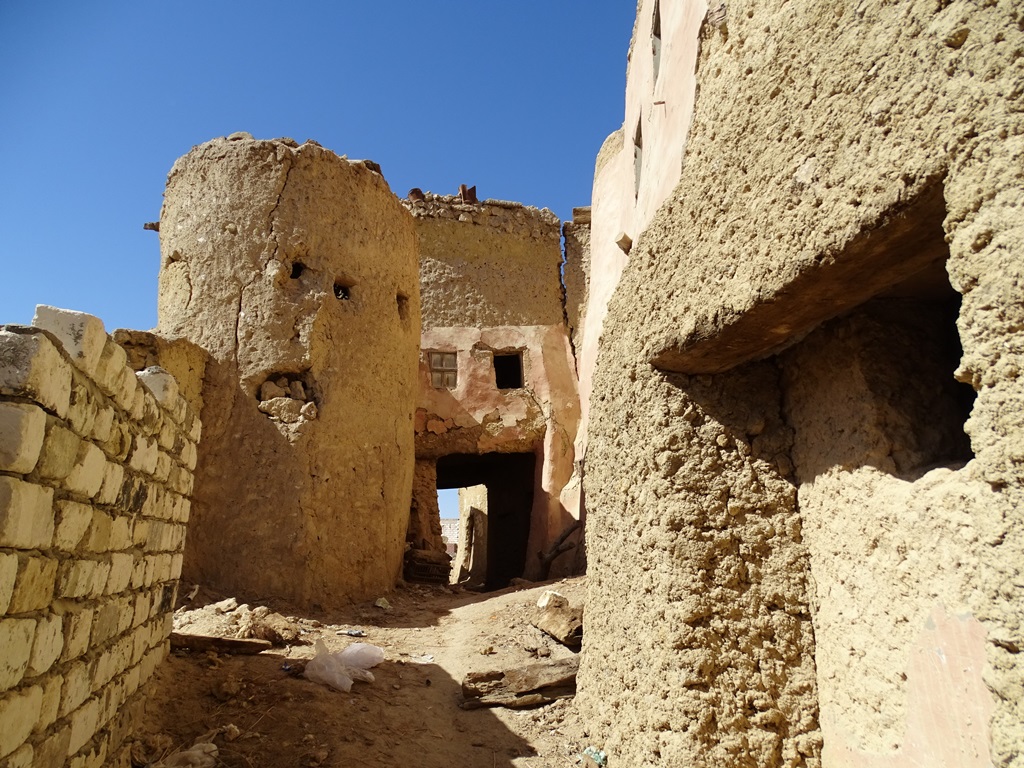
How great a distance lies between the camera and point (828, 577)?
253 centimetres

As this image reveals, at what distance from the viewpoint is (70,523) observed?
2133 millimetres

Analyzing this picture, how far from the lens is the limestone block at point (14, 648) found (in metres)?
1.76

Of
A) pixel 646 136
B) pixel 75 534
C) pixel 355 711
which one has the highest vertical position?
pixel 646 136

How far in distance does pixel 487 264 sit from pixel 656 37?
7.71m

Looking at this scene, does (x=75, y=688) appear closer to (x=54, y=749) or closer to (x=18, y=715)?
(x=54, y=749)

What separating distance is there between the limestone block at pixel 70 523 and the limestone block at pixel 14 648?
23 centimetres

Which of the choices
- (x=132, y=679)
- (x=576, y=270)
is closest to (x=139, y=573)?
(x=132, y=679)

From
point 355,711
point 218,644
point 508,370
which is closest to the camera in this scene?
point 355,711

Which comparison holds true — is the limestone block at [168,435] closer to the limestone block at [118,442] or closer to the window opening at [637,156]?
the limestone block at [118,442]

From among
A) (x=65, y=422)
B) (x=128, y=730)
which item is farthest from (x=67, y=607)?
(x=128, y=730)

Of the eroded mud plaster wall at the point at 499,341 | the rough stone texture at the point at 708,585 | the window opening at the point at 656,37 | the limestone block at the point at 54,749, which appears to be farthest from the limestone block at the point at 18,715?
the eroded mud plaster wall at the point at 499,341

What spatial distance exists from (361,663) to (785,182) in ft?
13.0

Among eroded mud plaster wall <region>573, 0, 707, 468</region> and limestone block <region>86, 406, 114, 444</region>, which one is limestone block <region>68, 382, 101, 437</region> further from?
eroded mud plaster wall <region>573, 0, 707, 468</region>

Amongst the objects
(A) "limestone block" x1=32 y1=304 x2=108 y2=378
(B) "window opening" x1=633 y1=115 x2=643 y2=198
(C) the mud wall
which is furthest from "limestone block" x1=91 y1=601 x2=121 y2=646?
(C) the mud wall
